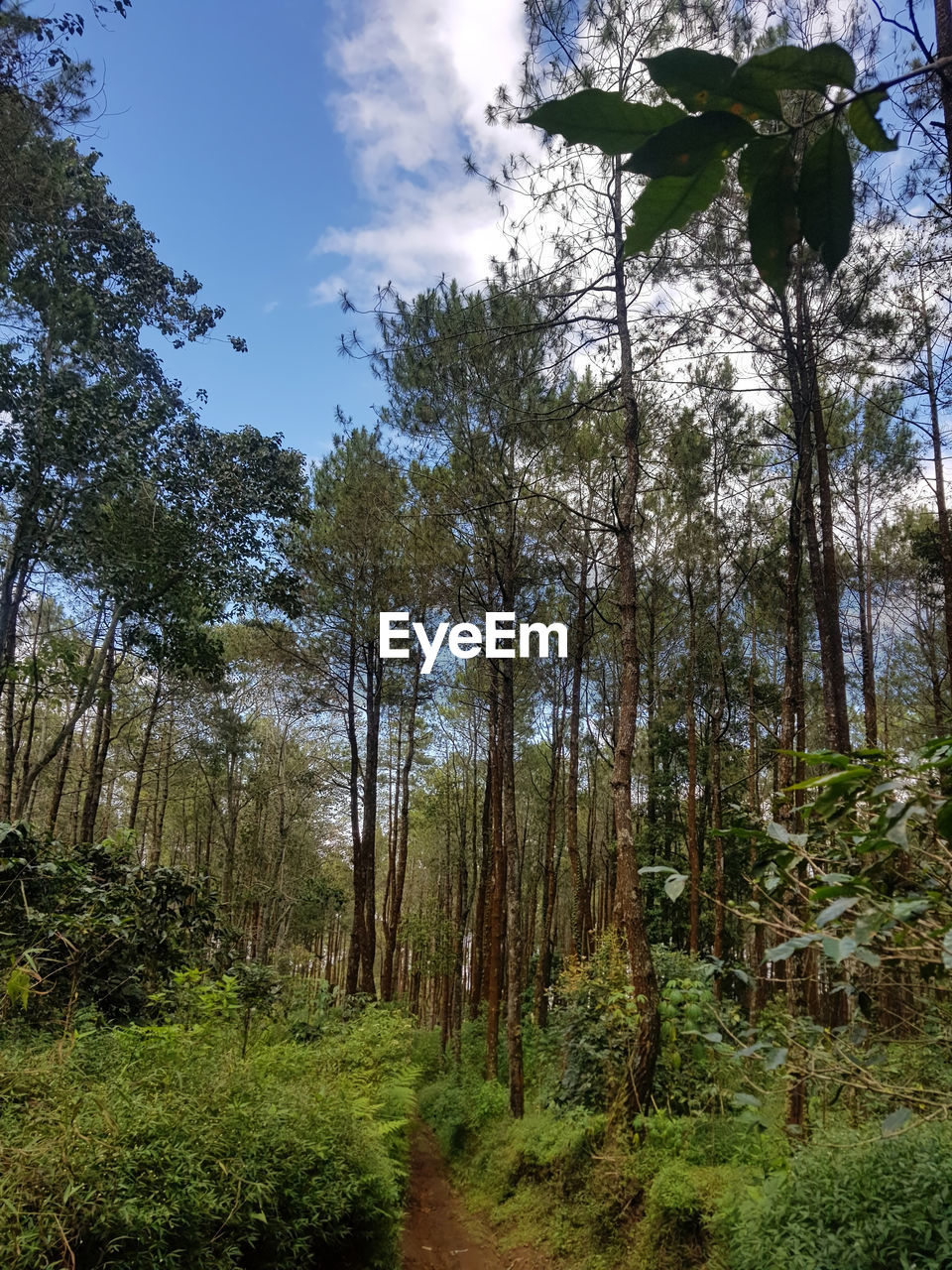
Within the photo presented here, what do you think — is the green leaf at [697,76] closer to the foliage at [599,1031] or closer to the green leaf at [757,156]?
the green leaf at [757,156]

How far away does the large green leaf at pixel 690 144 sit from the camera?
0.56 metres

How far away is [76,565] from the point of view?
8.26 meters

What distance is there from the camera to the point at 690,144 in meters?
0.57

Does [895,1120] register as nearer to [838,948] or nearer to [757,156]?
[838,948]

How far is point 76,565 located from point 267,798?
12.2m

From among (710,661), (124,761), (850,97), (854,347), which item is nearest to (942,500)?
(854,347)

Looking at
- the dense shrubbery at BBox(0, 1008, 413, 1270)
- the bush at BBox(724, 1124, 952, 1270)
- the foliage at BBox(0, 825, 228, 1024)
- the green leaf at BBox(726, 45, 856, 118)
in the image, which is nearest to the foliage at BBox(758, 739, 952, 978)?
the green leaf at BBox(726, 45, 856, 118)

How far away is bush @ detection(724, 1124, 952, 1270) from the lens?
8.86ft

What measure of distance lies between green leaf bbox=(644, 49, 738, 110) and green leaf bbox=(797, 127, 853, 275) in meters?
0.10

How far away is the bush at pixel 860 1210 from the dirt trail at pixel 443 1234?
2988 millimetres

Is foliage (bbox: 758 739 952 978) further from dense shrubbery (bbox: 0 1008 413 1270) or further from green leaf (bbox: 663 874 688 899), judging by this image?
dense shrubbery (bbox: 0 1008 413 1270)

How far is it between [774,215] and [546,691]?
42.2 feet

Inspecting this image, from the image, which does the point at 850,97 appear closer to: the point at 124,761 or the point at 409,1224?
the point at 409,1224

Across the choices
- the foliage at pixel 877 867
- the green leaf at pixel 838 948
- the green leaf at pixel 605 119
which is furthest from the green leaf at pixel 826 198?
the green leaf at pixel 838 948
